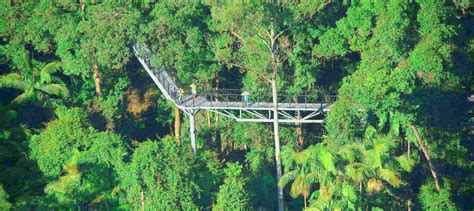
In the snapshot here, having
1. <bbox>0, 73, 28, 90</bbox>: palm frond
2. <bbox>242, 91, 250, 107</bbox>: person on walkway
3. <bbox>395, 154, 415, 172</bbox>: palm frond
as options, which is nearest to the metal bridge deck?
<bbox>242, 91, 250, 107</bbox>: person on walkway

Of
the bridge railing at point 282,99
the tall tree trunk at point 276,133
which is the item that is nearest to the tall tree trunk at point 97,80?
the bridge railing at point 282,99

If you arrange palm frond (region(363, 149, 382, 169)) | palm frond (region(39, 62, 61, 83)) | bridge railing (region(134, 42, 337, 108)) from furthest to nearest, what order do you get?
1. palm frond (region(39, 62, 61, 83))
2. bridge railing (region(134, 42, 337, 108))
3. palm frond (region(363, 149, 382, 169))

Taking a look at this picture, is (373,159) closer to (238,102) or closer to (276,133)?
(276,133)

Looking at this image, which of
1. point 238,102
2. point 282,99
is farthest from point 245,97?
point 282,99

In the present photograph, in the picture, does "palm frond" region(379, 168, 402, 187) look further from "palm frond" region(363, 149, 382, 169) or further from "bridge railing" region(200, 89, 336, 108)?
"bridge railing" region(200, 89, 336, 108)

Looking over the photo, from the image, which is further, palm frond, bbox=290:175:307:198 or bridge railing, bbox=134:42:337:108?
bridge railing, bbox=134:42:337:108

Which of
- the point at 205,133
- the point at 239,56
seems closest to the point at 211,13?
the point at 239,56
